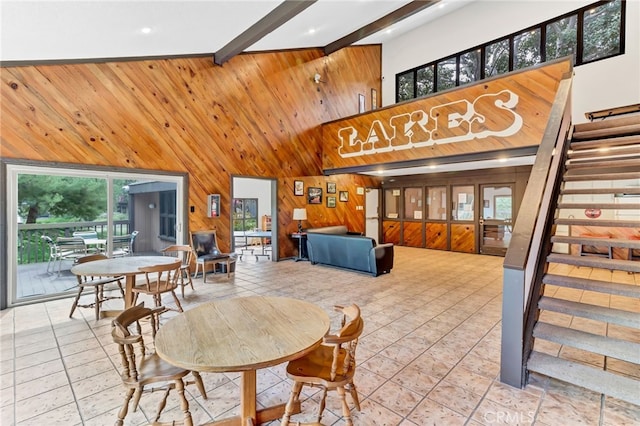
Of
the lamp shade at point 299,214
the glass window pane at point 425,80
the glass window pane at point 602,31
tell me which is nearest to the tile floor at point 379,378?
the lamp shade at point 299,214

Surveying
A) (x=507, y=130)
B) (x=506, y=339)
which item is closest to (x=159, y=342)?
(x=506, y=339)

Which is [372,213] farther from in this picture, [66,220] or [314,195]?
[66,220]

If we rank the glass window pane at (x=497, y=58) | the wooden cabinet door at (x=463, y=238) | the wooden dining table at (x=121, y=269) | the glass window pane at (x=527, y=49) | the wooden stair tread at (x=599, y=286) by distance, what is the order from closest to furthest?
the wooden stair tread at (x=599, y=286), the wooden dining table at (x=121, y=269), the glass window pane at (x=527, y=49), the glass window pane at (x=497, y=58), the wooden cabinet door at (x=463, y=238)

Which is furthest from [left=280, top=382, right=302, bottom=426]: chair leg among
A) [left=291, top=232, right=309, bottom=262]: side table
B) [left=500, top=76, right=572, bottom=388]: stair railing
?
[left=291, top=232, right=309, bottom=262]: side table

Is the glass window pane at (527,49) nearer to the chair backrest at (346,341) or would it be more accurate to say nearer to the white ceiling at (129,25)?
the white ceiling at (129,25)

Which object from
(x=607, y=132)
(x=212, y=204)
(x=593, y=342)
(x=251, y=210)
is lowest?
(x=593, y=342)

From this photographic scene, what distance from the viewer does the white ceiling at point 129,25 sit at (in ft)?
10.4

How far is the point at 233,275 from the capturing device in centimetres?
614

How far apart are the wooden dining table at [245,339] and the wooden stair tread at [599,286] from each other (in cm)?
221

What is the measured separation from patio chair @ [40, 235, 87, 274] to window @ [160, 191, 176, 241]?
134 centimetres

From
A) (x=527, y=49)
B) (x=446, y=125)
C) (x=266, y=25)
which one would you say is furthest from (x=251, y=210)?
(x=527, y=49)

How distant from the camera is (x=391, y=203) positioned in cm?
1069

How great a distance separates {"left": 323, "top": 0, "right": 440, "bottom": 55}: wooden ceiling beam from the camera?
6.44 m
